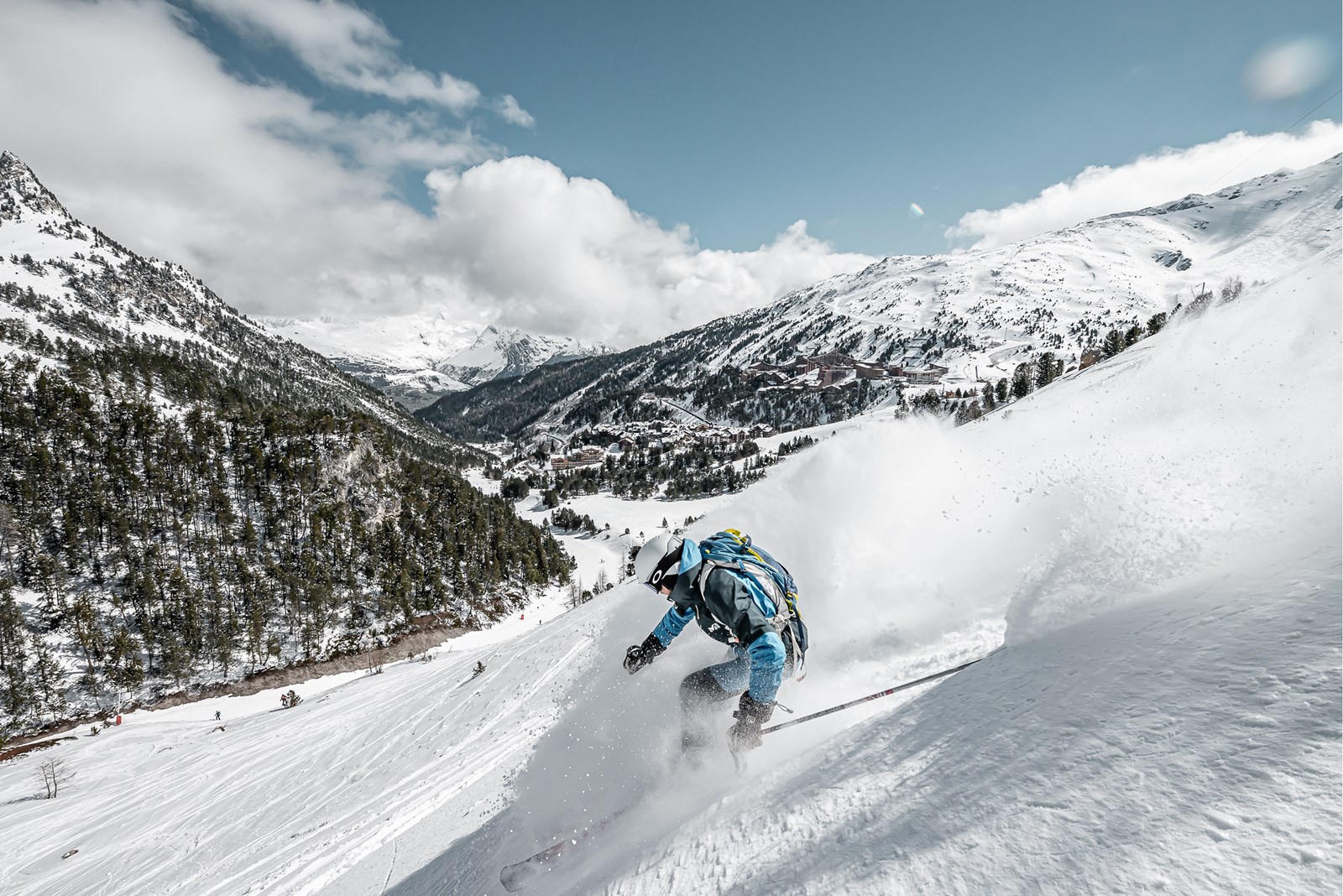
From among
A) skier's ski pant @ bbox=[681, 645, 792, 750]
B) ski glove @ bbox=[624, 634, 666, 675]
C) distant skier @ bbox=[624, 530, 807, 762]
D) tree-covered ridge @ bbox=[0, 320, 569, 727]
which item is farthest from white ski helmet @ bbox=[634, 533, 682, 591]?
tree-covered ridge @ bbox=[0, 320, 569, 727]

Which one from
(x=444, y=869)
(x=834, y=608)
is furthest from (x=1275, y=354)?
(x=444, y=869)

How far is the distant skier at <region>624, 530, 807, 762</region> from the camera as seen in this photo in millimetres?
5617

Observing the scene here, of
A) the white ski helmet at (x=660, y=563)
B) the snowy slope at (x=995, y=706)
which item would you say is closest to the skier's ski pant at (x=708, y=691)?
the snowy slope at (x=995, y=706)

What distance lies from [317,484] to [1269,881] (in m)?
122

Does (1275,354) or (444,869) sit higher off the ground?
(1275,354)

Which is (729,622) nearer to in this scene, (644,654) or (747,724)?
(747,724)

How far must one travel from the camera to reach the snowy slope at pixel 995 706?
2.85 m

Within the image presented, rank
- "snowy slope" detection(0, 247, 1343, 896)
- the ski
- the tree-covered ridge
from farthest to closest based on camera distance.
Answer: the tree-covered ridge → the ski → "snowy slope" detection(0, 247, 1343, 896)

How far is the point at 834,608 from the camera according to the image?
31.8 feet

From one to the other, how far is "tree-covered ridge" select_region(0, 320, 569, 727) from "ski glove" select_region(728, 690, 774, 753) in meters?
86.5

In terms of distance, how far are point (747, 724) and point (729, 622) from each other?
1309 mm

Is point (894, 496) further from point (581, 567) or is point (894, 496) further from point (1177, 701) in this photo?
point (581, 567)

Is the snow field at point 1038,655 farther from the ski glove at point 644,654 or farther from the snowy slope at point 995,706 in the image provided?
the ski glove at point 644,654

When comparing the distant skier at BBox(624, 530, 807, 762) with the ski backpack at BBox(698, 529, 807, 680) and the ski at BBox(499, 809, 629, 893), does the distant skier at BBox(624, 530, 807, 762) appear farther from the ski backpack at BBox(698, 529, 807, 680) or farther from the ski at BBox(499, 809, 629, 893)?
the ski at BBox(499, 809, 629, 893)
